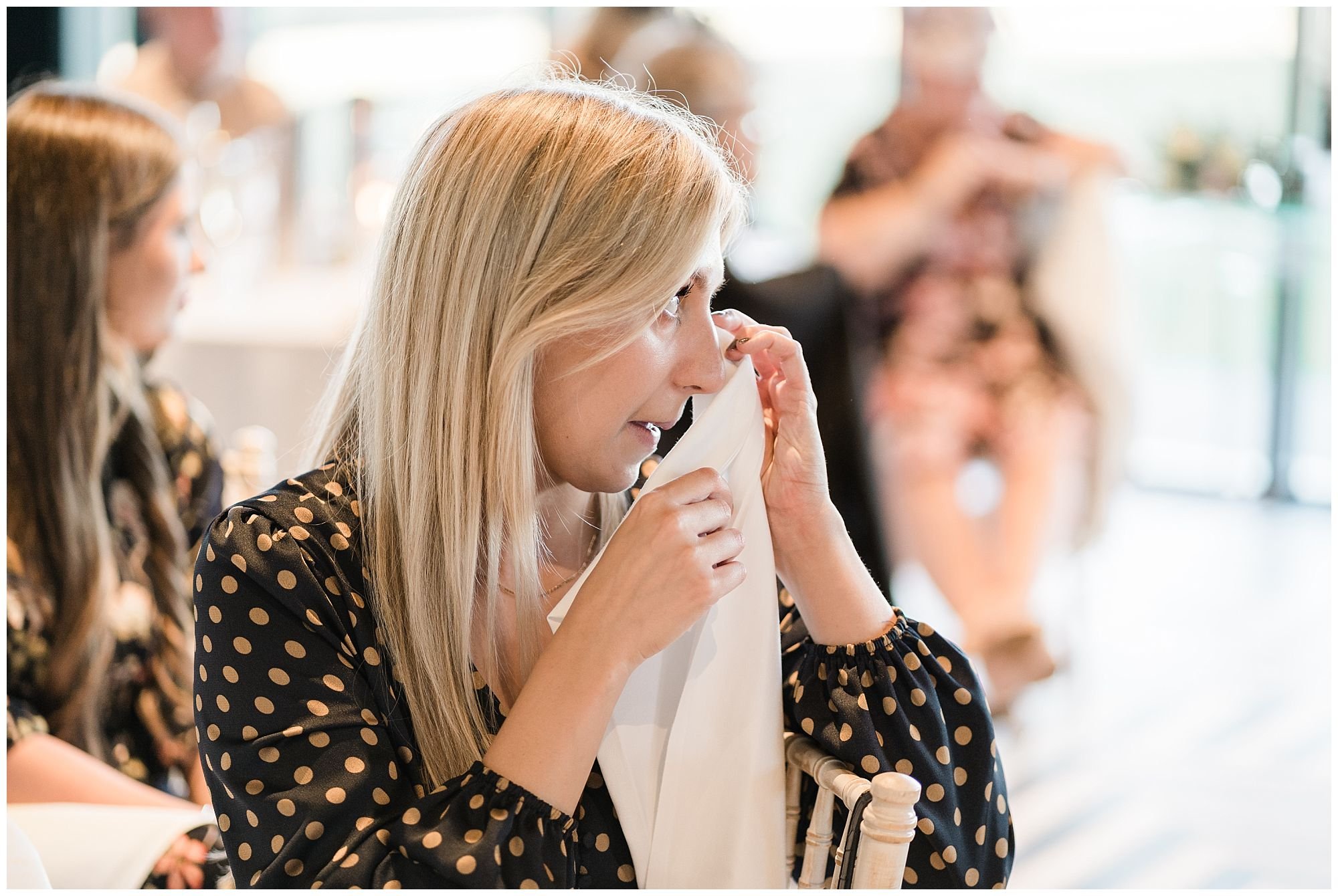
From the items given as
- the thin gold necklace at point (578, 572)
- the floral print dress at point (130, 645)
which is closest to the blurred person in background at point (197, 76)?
the floral print dress at point (130, 645)

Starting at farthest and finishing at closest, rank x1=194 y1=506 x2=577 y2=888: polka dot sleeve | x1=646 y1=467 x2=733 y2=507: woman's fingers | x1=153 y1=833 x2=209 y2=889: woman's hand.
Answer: x1=153 y1=833 x2=209 y2=889: woman's hand < x1=646 y1=467 x2=733 y2=507: woman's fingers < x1=194 y1=506 x2=577 y2=888: polka dot sleeve

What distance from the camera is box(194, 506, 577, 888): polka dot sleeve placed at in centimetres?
87

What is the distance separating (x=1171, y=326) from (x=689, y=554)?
15.3 feet

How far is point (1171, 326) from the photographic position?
5.00 metres

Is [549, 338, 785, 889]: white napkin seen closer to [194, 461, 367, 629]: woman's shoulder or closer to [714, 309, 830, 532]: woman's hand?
[714, 309, 830, 532]: woman's hand

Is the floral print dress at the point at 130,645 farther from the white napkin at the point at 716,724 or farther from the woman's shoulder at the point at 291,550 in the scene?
the white napkin at the point at 716,724

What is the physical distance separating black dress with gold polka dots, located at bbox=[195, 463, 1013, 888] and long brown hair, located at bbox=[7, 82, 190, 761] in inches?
31.4

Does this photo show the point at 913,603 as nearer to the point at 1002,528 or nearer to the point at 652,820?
the point at 1002,528

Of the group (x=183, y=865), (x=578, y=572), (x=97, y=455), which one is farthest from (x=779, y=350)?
(x=97, y=455)

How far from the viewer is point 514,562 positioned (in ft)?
3.33

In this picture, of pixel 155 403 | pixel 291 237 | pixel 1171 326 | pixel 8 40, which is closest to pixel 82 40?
pixel 8 40

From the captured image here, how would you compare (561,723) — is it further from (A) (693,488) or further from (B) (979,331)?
(B) (979,331)

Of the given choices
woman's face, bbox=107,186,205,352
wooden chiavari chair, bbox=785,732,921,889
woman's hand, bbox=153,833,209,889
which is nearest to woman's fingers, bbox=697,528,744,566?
wooden chiavari chair, bbox=785,732,921,889

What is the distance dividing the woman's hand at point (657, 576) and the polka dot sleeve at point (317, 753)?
142mm
